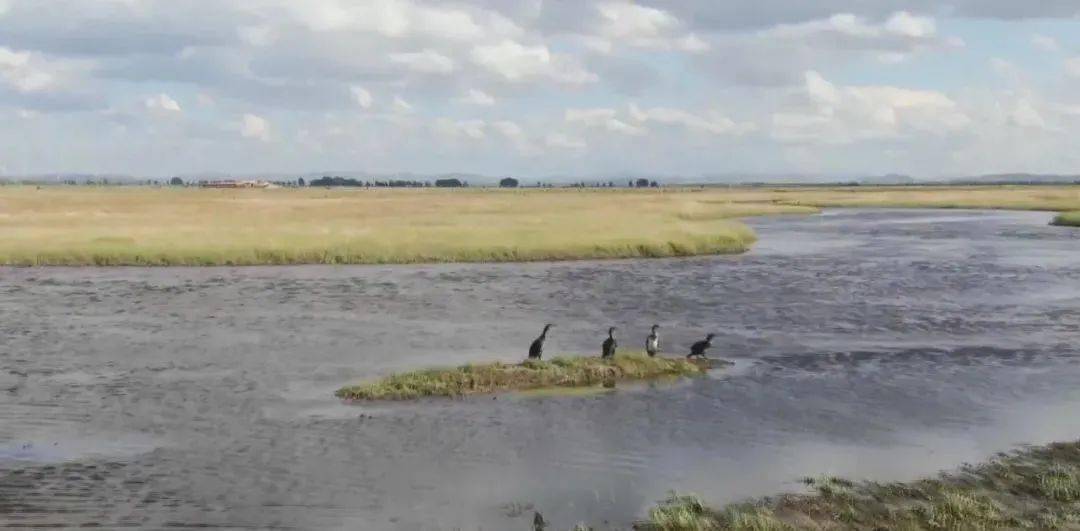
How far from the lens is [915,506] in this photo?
15.4 meters

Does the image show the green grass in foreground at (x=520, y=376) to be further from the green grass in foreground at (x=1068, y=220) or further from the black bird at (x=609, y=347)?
the green grass in foreground at (x=1068, y=220)

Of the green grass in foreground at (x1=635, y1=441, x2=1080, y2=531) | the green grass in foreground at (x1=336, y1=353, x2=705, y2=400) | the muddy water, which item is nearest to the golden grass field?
the muddy water

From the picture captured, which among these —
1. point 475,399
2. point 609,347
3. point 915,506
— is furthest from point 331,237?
point 915,506

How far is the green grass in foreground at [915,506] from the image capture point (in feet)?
48.1

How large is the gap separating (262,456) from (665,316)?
21.4 metres

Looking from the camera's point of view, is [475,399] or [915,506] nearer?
[915,506]

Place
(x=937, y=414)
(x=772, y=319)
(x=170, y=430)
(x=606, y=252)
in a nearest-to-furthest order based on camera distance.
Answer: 1. (x=170, y=430)
2. (x=937, y=414)
3. (x=772, y=319)
4. (x=606, y=252)

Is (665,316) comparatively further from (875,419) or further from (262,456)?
(262,456)

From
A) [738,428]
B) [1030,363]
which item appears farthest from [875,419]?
[1030,363]

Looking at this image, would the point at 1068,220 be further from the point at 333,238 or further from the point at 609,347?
the point at 609,347

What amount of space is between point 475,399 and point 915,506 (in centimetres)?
1061

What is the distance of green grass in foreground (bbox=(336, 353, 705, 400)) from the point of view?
23.9 meters

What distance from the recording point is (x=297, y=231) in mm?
70688

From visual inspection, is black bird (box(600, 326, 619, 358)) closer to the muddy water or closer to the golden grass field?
the muddy water
